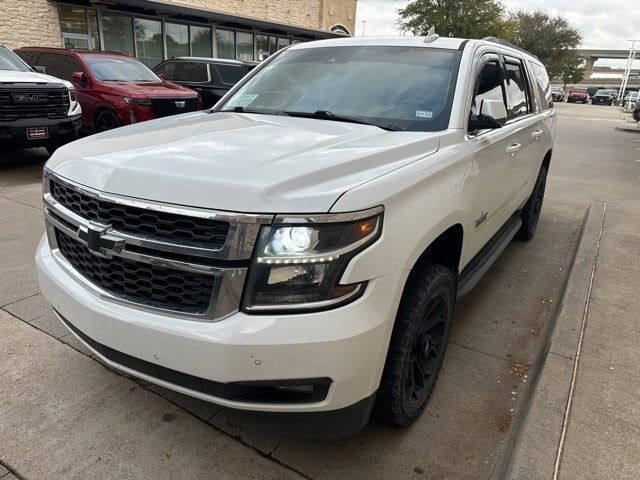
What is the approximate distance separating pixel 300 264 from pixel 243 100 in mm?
2188

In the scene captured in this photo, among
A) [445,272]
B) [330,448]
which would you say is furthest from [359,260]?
[330,448]

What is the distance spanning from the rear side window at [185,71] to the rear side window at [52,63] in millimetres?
2920

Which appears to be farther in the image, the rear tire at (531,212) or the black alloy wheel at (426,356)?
the rear tire at (531,212)

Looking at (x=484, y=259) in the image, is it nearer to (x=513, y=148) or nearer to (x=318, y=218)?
(x=513, y=148)

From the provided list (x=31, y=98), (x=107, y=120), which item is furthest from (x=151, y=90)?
(x=31, y=98)

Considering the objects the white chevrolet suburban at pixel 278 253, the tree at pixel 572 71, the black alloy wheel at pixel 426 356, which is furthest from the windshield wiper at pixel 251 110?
the tree at pixel 572 71

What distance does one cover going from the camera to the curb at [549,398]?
85.6 inches

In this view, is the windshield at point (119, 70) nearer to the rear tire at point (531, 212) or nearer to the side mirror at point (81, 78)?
the side mirror at point (81, 78)

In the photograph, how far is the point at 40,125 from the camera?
25.4ft

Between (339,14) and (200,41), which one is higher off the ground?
(339,14)

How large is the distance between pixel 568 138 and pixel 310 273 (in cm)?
1725

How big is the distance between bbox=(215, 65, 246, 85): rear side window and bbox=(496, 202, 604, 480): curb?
9.91 m

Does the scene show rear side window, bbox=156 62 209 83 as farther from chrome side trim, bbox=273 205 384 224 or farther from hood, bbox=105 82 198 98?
chrome side trim, bbox=273 205 384 224

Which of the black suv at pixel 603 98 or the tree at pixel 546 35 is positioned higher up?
the tree at pixel 546 35
